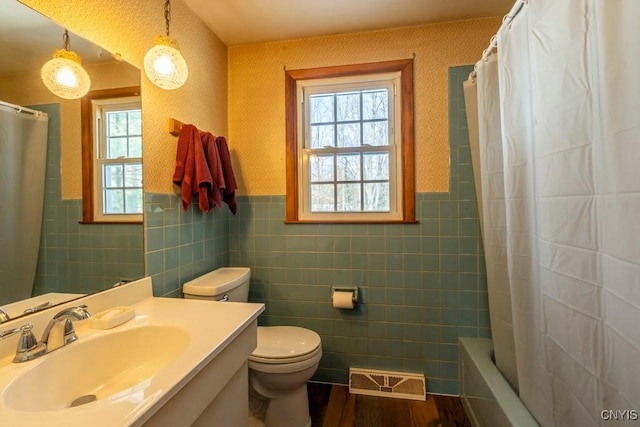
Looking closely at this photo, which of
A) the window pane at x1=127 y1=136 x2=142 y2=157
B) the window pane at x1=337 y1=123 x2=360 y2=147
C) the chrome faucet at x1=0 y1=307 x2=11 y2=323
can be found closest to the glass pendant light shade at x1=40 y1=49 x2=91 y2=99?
the window pane at x1=127 y1=136 x2=142 y2=157

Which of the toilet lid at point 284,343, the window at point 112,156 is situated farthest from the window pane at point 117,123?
the toilet lid at point 284,343

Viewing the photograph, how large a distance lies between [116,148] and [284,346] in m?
1.22

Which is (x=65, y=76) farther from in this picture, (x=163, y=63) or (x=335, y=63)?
(x=335, y=63)

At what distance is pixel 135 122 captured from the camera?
125cm

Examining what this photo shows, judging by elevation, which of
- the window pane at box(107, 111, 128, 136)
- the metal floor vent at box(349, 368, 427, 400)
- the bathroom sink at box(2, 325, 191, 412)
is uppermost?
the window pane at box(107, 111, 128, 136)

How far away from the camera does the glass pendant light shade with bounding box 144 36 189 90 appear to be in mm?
1235

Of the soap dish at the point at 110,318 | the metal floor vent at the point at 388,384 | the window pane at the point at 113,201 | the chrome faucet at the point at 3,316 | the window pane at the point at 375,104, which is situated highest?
the window pane at the point at 375,104

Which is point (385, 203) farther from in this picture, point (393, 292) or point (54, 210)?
point (54, 210)

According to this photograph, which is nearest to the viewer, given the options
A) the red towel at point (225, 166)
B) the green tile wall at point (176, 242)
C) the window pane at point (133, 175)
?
Result: the window pane at point (133, 175)

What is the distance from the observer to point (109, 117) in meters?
1.14

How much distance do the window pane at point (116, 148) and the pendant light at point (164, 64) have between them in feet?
1.04

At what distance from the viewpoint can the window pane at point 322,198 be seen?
198cm

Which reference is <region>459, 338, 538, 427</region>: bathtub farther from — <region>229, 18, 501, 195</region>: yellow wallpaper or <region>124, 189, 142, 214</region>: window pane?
<region>124, 189, 142, 214</region>: window pane

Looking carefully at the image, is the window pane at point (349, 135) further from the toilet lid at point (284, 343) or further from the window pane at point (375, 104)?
the toilet lid at point (284, 343)
